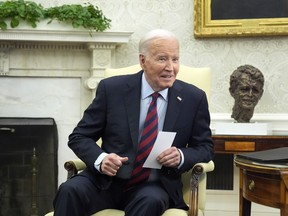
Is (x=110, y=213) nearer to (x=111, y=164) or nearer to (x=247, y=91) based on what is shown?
(x=111, y=164)

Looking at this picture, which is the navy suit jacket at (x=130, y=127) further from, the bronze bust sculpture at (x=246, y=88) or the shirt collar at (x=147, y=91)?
the bronze bust sculpture at (x=246, y=88)

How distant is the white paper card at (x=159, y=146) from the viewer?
2281 mm

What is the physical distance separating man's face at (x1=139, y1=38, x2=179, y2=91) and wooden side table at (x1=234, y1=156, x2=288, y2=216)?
521mm

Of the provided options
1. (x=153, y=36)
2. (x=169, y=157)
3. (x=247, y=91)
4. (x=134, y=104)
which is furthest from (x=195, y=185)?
(x=247, y=91)

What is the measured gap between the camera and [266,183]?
2.04m

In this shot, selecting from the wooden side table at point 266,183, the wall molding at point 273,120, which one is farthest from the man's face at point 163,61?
the wall molding at point 273,120

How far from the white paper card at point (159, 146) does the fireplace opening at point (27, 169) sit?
1.94m

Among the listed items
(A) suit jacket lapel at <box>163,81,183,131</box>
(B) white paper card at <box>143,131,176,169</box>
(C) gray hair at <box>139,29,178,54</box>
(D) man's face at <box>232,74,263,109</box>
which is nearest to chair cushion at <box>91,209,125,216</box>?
(B) white paper card at <box>143,131,176,169</box>

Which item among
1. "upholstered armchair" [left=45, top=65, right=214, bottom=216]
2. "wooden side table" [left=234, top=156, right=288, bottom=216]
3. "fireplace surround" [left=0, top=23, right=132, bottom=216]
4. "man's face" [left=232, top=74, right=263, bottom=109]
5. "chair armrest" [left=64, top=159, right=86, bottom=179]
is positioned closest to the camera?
"wooden side table" [left=234, top=156, right=288, bottom=216]

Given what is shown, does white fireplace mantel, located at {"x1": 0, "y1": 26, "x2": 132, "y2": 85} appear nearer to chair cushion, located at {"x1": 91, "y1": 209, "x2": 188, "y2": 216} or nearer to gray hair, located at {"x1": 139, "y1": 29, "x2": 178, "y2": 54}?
gray hair, located at {"x1": 139, "y1": 29, "x2": 178, "y2": 54}

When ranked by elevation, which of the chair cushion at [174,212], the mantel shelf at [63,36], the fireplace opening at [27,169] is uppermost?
the mantel shelf at [63,36]

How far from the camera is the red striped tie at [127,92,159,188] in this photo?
2.37 m

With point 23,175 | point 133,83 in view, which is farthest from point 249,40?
point 23,175

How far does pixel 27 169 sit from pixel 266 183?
259 cm
